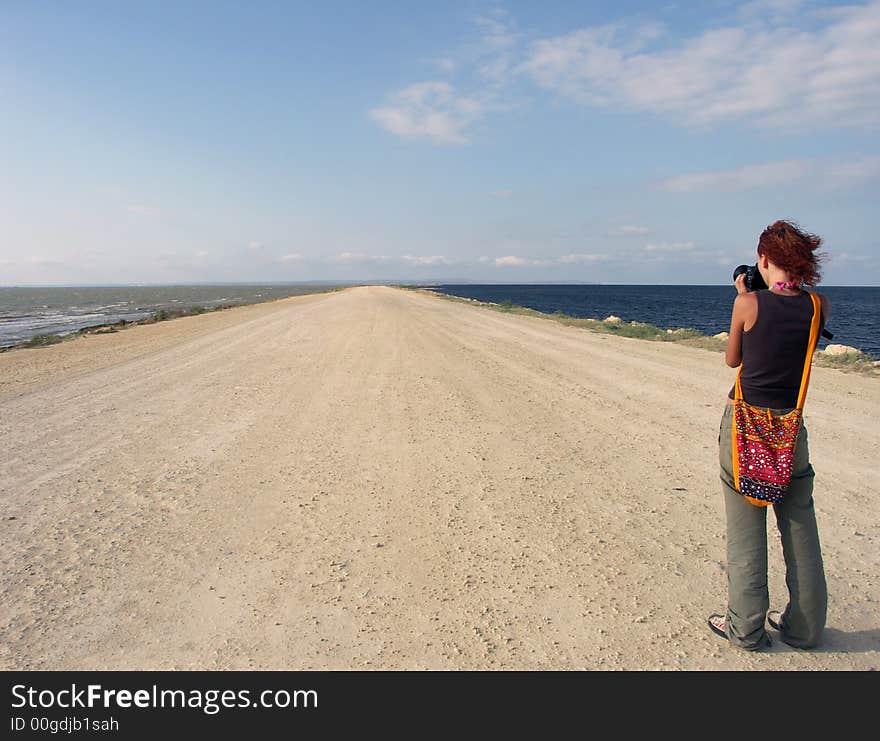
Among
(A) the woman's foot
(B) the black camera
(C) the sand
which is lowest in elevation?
(A) the woman's foot

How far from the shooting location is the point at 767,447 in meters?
3.03

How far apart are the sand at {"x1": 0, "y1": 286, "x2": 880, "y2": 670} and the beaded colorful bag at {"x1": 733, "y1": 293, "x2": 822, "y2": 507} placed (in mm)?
936

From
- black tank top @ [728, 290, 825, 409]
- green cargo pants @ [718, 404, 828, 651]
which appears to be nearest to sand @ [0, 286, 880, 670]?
green cargo pants @ [718, 404, 828, 651]

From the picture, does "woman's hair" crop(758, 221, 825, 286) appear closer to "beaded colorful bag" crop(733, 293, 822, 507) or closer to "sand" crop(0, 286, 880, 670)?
"beaded colorful bag" crop(733, 293, 822, 507)

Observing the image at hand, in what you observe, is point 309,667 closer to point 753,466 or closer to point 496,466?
point 753,466

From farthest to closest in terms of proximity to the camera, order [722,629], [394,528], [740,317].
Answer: [394,528] → [722,629] → [740,317]

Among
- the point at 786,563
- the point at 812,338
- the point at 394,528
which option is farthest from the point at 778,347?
the point at 394,528

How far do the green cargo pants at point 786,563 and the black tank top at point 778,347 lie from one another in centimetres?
22

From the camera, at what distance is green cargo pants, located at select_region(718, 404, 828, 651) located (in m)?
3.13

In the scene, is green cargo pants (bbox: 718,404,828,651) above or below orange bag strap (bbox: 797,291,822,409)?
below

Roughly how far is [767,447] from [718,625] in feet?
3.68

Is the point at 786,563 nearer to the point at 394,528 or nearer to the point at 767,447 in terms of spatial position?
the point at 767,447
